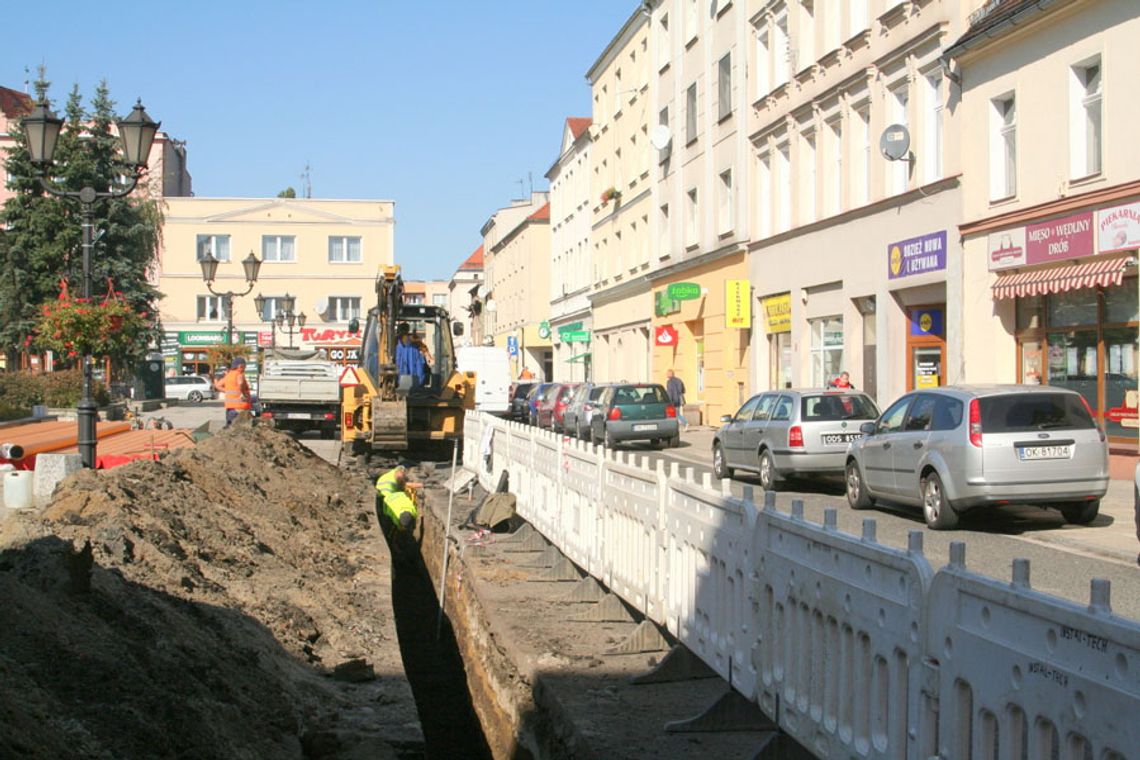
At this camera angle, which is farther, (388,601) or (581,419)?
(581,419)

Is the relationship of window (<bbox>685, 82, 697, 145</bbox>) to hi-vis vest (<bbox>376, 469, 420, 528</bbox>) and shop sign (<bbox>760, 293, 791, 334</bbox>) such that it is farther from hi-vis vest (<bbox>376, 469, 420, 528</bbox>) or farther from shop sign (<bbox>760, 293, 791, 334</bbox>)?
hi-vis vest (<bbox>376, 469, 420, 528</bbox>)

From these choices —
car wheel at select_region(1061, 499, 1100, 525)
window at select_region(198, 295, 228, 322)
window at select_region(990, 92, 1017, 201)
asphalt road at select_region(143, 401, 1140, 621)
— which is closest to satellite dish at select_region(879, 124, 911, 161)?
window at select_region(990, 92, 1017, 201)

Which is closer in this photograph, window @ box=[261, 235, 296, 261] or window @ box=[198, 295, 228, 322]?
window @ box=[198, 295, 228, 322]

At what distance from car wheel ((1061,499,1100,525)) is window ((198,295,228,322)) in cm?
6887

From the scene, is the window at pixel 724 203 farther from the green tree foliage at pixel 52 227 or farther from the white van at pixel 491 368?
the green tree foliage at pixel 52 227

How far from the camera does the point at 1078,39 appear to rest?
18797 mm

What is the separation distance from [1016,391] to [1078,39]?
8.26 m

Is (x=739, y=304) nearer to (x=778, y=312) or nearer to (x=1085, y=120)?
(x=778, y=312)

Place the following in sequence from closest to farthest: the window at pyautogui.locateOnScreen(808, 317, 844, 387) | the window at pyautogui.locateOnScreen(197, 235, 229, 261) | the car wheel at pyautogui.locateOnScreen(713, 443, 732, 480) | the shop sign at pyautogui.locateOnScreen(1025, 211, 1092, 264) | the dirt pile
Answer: the dirt pile, the shop sign at pyautogui.locateOnScreen(1025, 211, 1092, 264), the car wheel at pyautogui.locateOnScreen(713, 443, 732, 480), the window at pyautogui.locateOnScreen(808, 317, 844, 387), the window at pyautogui.locateOnScreen(197, 235, 229, 261)

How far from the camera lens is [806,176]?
97.9 ft

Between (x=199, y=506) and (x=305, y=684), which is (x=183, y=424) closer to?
(x=199, y=506)

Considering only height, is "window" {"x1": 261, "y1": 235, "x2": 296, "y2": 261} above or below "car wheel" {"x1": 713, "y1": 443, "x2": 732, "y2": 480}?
above

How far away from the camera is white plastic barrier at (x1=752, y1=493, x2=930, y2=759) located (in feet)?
14.0

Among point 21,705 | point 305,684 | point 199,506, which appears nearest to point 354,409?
point 199,506
